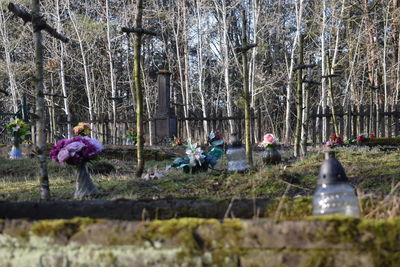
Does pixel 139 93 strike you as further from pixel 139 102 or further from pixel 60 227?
pixel 60 227

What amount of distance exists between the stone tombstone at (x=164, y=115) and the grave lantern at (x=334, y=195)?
31.9 ft

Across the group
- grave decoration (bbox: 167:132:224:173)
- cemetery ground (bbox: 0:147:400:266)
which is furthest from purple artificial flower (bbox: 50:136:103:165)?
cemetery ground (bbox: 0:147:400:266)

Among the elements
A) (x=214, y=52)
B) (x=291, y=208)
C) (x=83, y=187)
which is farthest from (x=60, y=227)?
(x=214, y=52)

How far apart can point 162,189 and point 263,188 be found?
1092 millimetres

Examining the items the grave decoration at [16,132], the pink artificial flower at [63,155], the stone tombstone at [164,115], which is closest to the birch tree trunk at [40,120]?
the pink artificial flower at [63,155]

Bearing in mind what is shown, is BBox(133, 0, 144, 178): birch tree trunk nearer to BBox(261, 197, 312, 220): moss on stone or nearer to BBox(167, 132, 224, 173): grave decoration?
BBox(167, 132, 224, 173): grave decoration

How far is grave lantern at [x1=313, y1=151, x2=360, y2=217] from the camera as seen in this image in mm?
1897

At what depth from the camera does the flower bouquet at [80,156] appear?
3.99 m

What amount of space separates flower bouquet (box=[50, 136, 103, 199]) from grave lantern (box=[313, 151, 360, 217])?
2646 millimetres

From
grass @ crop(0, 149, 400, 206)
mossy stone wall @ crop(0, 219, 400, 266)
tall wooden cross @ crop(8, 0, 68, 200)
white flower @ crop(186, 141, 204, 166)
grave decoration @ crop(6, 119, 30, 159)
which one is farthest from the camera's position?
grave decoration @ crop(6, 119, 30, 159)

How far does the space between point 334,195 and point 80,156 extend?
2.88 meters

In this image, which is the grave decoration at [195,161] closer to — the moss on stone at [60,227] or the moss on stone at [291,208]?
the moss on stone at [291,208]

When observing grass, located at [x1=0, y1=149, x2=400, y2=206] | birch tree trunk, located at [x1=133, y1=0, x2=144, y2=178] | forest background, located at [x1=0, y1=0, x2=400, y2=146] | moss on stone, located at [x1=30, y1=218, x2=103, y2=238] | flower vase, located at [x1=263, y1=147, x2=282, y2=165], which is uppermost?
forest background, located at [x1=0, y1=0, x2=400, y2=146]

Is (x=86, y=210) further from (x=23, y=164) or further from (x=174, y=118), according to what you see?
(x=174, y=118)
